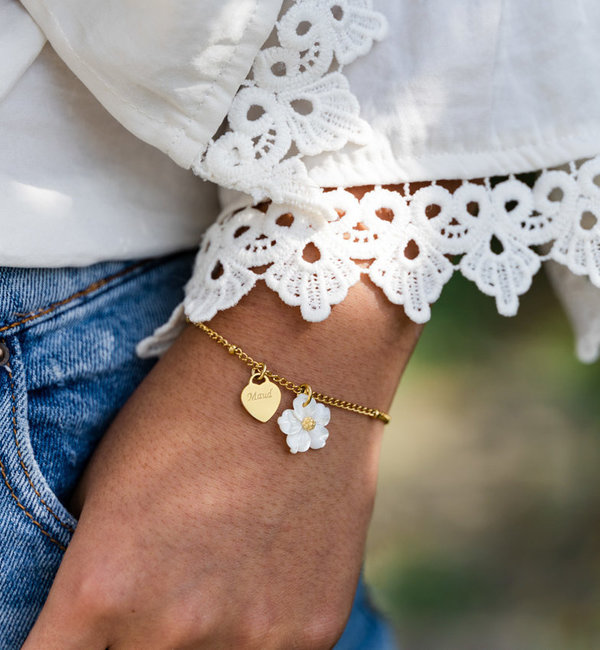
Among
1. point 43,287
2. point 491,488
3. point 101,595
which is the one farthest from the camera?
point 491,488

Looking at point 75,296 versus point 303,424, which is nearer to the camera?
point 303,424

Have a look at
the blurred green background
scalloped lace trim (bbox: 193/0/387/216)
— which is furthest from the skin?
the blurred green background

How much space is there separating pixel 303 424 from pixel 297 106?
396mm

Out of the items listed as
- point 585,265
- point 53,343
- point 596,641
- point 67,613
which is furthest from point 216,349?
point 596,641

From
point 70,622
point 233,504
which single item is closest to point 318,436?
point 233,504

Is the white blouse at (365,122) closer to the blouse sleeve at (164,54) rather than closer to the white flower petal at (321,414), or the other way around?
the blouse sleeve at (164,54)

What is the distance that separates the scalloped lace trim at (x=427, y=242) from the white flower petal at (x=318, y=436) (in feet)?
0.46

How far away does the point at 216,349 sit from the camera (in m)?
0.84

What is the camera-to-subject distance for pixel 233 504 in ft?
2.56

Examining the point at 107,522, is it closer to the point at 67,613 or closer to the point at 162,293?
the point at 67,613

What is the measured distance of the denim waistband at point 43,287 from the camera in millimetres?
833

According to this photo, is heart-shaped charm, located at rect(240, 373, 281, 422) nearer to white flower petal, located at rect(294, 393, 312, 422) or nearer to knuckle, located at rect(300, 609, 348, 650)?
white flower petal, located at rect(294, 393, 312, 422)

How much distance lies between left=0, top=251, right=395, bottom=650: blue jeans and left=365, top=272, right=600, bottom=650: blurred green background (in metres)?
1.75

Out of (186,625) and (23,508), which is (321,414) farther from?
(23,508)
